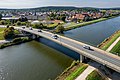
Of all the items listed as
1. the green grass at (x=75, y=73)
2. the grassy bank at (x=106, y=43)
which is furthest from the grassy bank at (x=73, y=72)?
the grassy bank at (x=106, y=43)

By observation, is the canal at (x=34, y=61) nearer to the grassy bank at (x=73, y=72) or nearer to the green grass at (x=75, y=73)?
the grassy bank at (x=73, y=72)

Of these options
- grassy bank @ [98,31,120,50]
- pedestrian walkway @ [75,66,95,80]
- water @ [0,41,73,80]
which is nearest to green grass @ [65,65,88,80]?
pedestrian walkway @ [75,66,95,80]

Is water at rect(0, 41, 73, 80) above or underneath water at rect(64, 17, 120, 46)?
underneath

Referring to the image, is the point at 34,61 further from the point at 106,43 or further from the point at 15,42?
the point at 106,43

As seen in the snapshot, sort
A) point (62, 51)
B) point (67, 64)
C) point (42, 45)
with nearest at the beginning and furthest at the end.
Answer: point (67, 64) < point (62, 51) < point (42, 45)

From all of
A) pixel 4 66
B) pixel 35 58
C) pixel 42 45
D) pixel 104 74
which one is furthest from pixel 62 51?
pixel 104 74

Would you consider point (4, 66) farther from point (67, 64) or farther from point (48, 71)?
point (67, 64)

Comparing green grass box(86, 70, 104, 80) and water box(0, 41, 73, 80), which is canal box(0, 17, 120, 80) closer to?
water box(0, 41, 73, 80)

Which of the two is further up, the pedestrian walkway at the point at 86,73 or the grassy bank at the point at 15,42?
the grassy bank at the point at 15,42

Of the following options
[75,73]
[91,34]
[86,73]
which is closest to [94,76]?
[86,73]

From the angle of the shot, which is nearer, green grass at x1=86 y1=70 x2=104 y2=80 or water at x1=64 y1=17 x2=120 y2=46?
green grass at x1=86 y1=70 x2=104 y2=80

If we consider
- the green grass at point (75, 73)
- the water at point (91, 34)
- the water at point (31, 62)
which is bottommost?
the water at point (31, 62)
